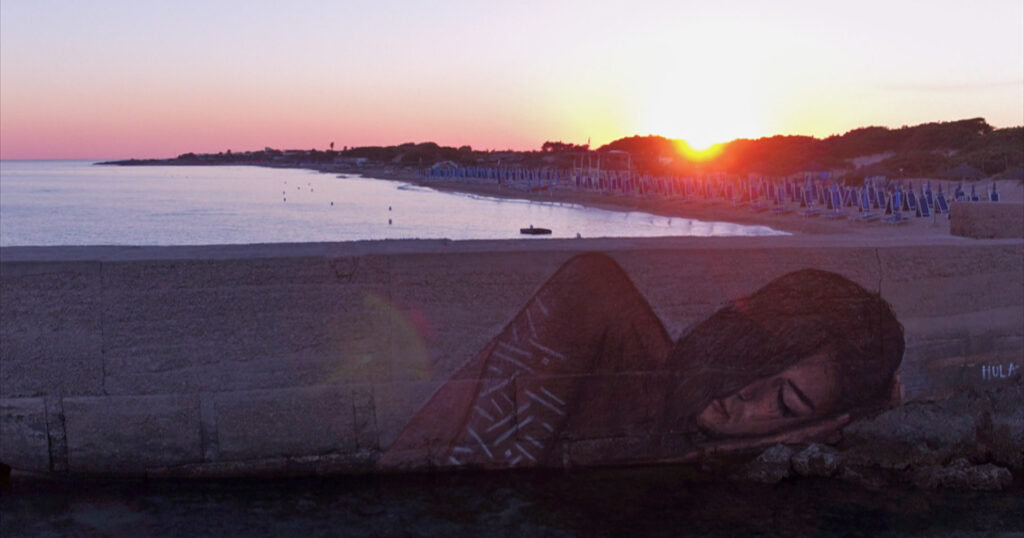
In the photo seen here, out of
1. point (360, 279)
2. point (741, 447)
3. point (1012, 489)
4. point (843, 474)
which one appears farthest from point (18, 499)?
point (1012, 489)

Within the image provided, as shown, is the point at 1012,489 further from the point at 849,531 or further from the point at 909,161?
the point at 909,161

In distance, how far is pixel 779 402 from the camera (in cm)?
550

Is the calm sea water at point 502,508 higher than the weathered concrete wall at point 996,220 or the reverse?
the reverse

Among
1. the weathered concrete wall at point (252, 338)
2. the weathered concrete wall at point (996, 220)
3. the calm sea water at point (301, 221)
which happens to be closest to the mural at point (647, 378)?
the weathered concrete wall at point (252, 338)

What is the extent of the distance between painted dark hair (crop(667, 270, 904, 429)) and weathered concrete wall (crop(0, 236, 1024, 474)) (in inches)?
9.3

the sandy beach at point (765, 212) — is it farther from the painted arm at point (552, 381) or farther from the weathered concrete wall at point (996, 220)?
the painted arm at point (552, 381)

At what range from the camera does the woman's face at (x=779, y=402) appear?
541 cm

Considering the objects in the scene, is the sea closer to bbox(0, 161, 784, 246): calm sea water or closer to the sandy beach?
the sandy beach

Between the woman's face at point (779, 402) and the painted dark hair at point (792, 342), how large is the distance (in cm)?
5

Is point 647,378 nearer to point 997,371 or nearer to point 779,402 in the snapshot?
point 779,402

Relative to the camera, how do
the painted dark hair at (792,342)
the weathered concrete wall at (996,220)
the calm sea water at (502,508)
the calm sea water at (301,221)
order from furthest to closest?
1. the calm sea water at (301,221)
2. the weathered concrete wall at (996,220)
3. the painted dark hair at (792,342)
4. the calm sea water at (502,508)

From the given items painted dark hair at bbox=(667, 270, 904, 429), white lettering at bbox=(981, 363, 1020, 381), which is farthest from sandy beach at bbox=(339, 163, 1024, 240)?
white lettering at bbox=(981, 363, 1020, 381)

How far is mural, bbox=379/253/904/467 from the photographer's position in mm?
5133

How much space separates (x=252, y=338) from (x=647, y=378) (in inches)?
84.7
